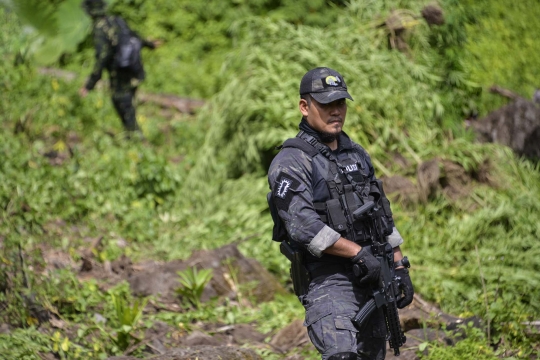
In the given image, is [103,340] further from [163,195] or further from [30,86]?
[30,86]

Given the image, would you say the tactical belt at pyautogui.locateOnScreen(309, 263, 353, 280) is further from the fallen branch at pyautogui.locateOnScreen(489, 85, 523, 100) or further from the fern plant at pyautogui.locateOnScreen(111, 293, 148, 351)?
the fallen branch at pyautogui.locateOnScreen(489, 85, 523, 100)

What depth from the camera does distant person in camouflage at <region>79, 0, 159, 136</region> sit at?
8.97 metres

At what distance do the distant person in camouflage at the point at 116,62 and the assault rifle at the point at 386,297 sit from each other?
622 centimetres

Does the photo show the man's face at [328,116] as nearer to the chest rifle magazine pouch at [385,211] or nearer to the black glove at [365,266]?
the chest rifle magazine pouch at [385,211]

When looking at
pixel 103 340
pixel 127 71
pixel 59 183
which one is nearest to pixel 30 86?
pixel 127 71

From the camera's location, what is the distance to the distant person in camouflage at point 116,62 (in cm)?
897

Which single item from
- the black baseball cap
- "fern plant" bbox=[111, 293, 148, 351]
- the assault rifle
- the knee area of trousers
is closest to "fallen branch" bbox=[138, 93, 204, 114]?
"fern plant" bbox=[111, 293, 148, 351]

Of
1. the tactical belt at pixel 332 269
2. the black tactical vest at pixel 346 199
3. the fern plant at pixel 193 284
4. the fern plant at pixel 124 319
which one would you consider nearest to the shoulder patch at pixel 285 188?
the black tactical vest at pixel 346 199

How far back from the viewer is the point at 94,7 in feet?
29.7

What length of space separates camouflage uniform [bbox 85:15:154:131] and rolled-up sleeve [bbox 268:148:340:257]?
598 cm

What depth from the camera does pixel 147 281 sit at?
19.0 feet

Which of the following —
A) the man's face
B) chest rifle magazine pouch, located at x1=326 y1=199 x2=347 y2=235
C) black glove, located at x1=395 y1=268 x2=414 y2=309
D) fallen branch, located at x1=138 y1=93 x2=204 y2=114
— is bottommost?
fallen branch, located at x1=138 y1=93 x2=204 y2=114

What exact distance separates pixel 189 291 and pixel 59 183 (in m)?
2.45

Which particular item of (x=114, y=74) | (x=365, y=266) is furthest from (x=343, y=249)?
(x=114, y=74)
